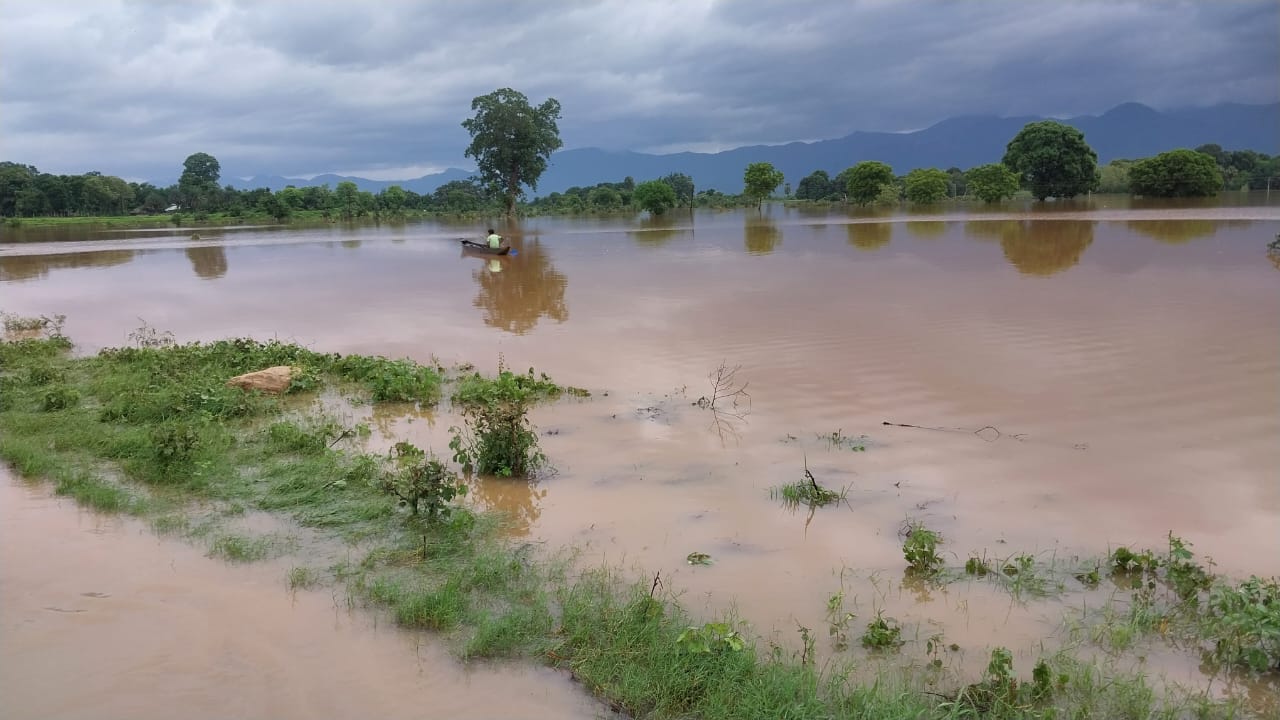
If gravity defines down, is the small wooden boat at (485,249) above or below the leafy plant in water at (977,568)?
above

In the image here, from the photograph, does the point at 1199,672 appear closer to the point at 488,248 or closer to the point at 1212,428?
the point at 1212,428

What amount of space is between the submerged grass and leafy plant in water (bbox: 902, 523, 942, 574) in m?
0.02

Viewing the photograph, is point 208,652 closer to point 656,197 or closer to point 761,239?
point 761,239

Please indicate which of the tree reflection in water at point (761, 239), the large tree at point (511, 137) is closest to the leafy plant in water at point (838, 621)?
the tree reflection in water at point (761, 239)

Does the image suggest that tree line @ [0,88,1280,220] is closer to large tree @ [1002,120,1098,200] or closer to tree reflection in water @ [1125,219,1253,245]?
large tree @ [1002,120,1098,200]

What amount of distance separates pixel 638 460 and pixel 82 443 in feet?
18.5

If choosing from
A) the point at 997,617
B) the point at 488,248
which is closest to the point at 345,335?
the point at 997,617

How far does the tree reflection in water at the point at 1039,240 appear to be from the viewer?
2153 centimetres

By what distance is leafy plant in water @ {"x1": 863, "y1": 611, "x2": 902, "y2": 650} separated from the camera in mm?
4277

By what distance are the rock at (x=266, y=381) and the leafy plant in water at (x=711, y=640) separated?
769cm

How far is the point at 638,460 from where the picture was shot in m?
7.39

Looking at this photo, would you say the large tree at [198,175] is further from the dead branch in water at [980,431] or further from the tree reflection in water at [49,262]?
the dead branch in water at [980,431]

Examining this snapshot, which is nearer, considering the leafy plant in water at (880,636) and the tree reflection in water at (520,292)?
the leafy plant in water at (880,636)

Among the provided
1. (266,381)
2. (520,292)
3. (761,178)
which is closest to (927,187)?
(761,178)
